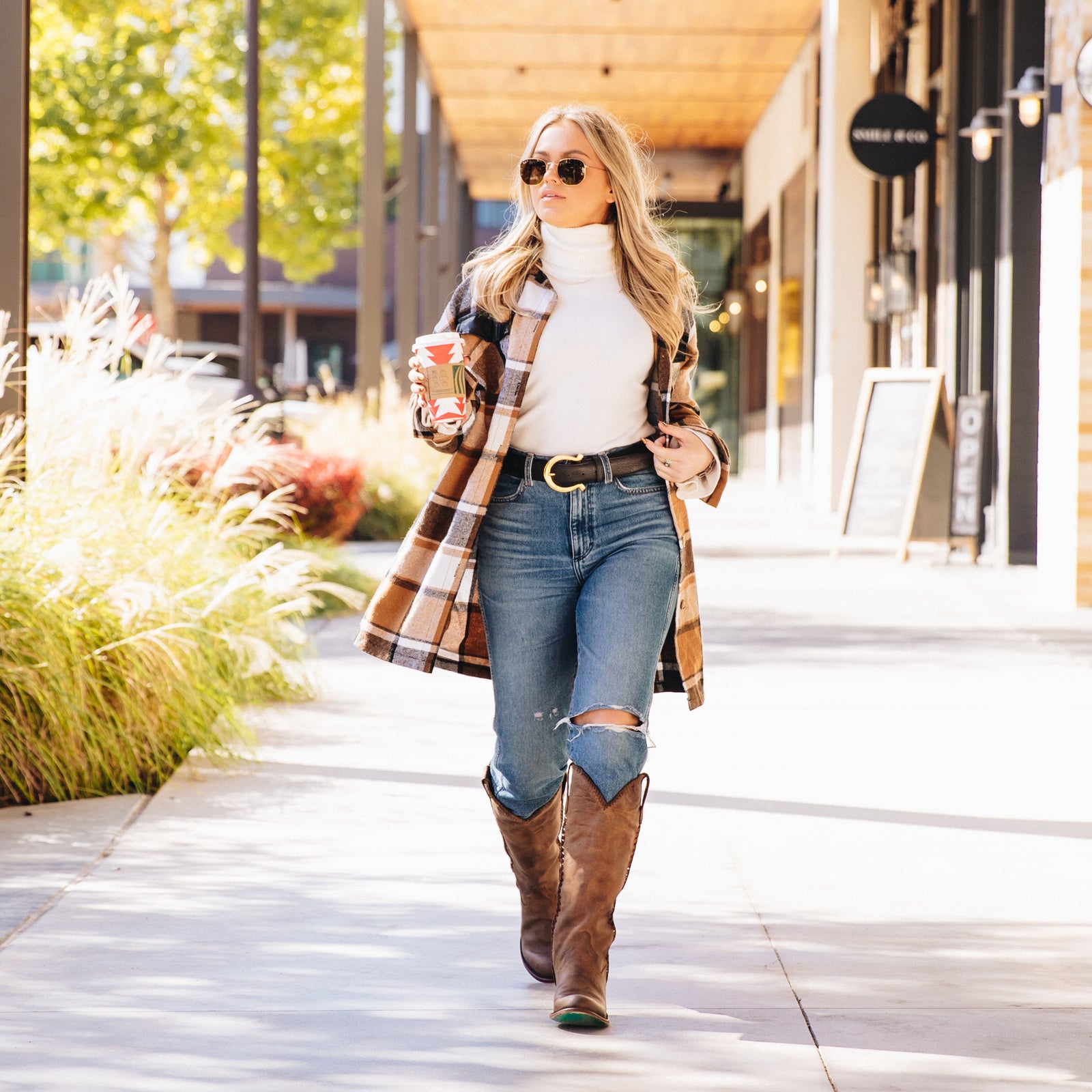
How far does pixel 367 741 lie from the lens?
241 inches

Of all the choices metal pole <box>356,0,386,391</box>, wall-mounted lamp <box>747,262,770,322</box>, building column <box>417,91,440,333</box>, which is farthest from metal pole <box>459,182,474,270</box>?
metal pole <box>356,0,386,391</box>

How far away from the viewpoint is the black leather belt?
128 inches

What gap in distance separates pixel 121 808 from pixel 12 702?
448mm

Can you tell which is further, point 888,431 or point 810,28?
point 810,28

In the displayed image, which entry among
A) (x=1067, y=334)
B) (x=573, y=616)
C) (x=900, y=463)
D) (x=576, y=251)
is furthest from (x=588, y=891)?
(x=900, y=463)

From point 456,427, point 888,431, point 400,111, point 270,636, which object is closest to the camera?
point 456,427

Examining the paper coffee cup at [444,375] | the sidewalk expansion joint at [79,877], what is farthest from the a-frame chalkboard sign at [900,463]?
the paper coffee cup at [444,375]

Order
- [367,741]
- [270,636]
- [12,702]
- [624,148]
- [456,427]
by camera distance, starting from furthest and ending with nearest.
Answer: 1. [270,636]
2. [367,741]
3. [12,702]
4. [624,148]
5. [456,427]

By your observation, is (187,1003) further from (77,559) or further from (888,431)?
(888,431)

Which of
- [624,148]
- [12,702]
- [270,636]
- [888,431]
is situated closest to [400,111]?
[888,431]

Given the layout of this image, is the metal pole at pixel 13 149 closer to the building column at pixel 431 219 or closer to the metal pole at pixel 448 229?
the building column at pixel 431 219

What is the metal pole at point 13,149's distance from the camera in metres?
6.11

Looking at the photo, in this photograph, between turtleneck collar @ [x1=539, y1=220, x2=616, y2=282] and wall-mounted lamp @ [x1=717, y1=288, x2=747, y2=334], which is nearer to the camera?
turtleneck collar @ [x1=539, y1=220, x2=616, y2=282]

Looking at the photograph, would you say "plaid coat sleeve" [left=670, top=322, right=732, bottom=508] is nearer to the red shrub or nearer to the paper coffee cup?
the paper coffee cup
